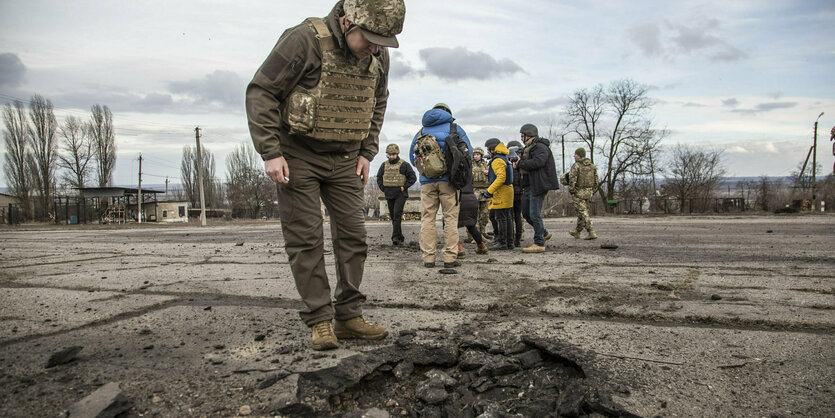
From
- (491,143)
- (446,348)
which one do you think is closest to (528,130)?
(491,143)

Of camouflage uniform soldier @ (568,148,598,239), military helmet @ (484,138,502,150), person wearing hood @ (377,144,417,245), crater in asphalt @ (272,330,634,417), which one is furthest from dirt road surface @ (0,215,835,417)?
camouflage uniform soldier @ (568,148,598,239)

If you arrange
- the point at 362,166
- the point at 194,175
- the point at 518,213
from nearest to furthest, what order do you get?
the point at 362,166
the point at 518,213
the point at 194,175

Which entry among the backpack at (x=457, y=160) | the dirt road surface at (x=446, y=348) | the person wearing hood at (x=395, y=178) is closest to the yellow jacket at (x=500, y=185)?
the backpack at (x=457, y=160)

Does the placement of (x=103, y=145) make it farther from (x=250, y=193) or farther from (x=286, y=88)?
(x=286, y=88)

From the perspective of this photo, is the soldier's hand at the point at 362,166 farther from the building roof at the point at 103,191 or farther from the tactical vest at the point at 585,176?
the building roof at the point at 103,191

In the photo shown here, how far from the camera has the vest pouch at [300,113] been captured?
2537mm

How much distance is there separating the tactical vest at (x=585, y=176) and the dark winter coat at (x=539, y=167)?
6.88 feet

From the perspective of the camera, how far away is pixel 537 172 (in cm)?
773

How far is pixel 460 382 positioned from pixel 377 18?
1.80 m

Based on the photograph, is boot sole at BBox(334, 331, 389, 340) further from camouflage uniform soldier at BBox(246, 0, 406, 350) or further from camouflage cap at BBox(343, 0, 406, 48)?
camouflage cap at BBox(343, 0, 406, 48)

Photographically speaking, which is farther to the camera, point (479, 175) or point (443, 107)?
point (479, 175)

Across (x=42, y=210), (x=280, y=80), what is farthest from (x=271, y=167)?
(x=42, y=210)

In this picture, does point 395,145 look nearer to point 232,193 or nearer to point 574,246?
point 574,246

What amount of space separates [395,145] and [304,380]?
7.88m
